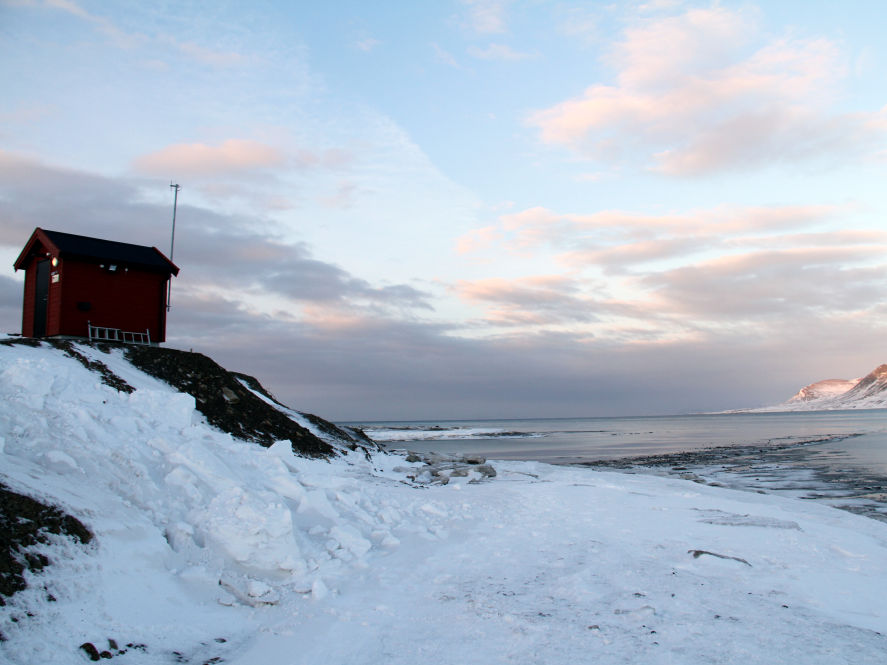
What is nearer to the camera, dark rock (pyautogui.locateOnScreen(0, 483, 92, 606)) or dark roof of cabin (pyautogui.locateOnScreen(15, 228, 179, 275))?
dark rock (pyautogui.locateOnScreen(0, 483, 92, 606))

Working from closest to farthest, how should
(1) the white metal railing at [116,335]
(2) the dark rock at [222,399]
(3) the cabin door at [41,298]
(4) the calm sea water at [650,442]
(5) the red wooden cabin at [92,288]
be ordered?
(2) the dark rock at [222,399] < (5) the red wooden cabin at [92,288] < (1) the white metal railing at [116,335] < (3) the cabin door at [41,298] < (4) the calm sea water at [650,442]

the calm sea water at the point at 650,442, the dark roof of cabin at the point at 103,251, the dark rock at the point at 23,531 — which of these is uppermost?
the dark roof of cabin at the point at 103,251

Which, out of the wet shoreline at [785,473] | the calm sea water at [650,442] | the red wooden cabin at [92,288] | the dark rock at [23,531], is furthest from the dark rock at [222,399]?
the calm sea water at [650,442]

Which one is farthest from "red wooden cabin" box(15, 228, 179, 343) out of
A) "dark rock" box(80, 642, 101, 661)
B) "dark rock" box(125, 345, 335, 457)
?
"dark rock" box(80, 642, 101, 661)

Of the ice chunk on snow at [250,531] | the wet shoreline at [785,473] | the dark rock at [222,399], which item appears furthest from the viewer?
the wet shoreline at [785,473]

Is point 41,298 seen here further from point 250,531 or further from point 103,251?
point 250,531

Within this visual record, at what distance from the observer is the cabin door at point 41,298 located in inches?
832

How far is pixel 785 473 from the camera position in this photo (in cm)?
2561

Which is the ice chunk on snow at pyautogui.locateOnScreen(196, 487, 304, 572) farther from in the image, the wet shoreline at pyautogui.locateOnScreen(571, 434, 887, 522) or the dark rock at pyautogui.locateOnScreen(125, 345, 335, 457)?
the wet shoreline at pyautogui.locateOnScreen(571, 434, 887, 522)

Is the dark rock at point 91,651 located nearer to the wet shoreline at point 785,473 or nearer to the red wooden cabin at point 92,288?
the wet shoreline at point 785,473

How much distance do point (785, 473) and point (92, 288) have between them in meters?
30.2

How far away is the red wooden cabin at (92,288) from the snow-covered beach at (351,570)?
11.3 meters

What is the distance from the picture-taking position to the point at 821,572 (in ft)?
26.7

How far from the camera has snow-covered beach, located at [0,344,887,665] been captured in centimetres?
548
